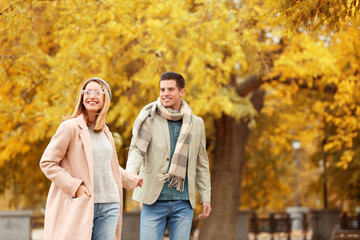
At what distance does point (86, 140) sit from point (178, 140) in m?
1.10

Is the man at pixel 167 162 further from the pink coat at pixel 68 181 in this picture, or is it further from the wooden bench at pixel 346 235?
the wooden bench at pixel 346 235

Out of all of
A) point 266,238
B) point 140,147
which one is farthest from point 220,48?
point 266,238

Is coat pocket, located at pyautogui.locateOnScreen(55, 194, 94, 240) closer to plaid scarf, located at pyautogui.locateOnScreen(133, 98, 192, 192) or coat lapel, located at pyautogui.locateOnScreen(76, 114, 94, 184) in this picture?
coat lapel, located at pyautogui.locateOnScreen(76, 114, 94, 184)

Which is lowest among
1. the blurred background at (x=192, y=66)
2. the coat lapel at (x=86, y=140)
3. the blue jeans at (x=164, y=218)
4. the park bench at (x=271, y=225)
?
the park bench at (x=271, y=225)

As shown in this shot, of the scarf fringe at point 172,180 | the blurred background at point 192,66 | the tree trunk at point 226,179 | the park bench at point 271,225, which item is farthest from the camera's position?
the park bench at point 271,225

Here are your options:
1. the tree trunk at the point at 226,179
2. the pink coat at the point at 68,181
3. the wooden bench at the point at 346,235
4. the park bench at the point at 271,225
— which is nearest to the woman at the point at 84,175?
the pink coat at the point at 68,181

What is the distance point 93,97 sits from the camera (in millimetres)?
4477

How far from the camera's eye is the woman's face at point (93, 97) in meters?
4.47

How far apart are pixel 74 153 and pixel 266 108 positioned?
1476cm

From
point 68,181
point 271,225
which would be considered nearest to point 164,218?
point 68,181

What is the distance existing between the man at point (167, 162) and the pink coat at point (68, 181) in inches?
35.2

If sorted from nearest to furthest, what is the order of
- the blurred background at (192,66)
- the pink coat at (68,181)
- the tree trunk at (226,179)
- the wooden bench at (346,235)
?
1. the pink coat at (68,181)
2. the wooden bench at (346,235)
3. the blurred background at (192,66)
4. the tree trunk at (226,179)

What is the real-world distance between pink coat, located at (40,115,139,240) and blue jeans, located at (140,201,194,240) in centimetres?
105

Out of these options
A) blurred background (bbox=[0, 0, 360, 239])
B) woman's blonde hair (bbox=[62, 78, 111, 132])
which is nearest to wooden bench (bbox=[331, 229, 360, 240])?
blurred background (bbox=[0, 0, 360, 239])
